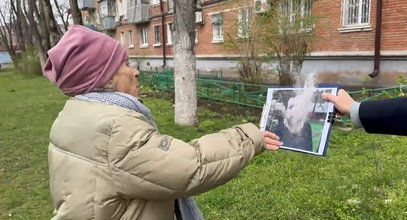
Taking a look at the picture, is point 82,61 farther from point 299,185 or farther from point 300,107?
point 299,185

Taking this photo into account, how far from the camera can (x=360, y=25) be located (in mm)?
12297

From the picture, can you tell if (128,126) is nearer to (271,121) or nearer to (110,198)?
(110,198)

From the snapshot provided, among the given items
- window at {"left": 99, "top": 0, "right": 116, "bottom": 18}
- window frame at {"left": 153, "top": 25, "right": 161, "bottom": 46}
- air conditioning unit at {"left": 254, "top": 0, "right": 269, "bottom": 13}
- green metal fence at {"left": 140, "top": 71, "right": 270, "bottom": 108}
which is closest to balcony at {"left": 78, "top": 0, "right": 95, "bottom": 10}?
window at {"left": 99, "top": 0, "right": 116, "bottom": 18}

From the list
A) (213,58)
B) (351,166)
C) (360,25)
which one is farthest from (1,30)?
(351,166)

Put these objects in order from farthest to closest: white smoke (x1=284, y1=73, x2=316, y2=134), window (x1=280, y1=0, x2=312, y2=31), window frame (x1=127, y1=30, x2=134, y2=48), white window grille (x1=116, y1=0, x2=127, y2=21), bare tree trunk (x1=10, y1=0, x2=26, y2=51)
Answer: white window grille (x1=116, y1=0, x2=127, y2=21) → window frame (x1=127, y1=30, x2=134, y2=48) → bare tree trunk (x1=10, y1=0, x2=26, y2=51) → window (x1=280, y1=0, x2=312, y2=31) → white smoke (x1=284, y1=73, x2=316, y2=134)

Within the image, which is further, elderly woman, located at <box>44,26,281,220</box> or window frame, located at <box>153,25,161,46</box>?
window frame, located at <box>153,25,161,46</box>

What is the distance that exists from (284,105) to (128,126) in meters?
0.82

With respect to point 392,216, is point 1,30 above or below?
above

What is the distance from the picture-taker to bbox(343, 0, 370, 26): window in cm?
1217

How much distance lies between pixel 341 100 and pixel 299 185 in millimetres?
2473

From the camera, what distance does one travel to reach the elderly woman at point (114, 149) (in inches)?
51.6

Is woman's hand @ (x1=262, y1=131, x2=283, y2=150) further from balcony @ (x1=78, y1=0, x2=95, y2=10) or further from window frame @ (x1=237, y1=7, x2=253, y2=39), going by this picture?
balcony @ (x1=78, y1=0, x2=95, y2=10)

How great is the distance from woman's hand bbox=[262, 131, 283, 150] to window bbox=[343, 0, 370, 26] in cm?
1171

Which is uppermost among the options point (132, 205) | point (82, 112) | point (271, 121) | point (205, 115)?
point (82, 112)
